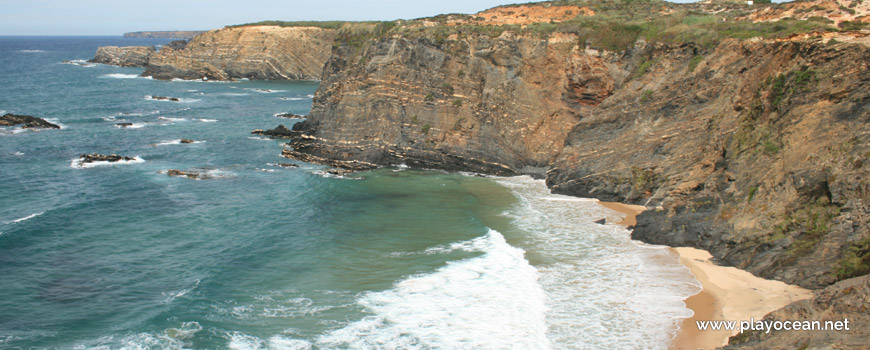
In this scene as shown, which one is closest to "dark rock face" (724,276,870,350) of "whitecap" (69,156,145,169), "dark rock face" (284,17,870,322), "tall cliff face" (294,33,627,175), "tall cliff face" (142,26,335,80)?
"dark rock face" (284,17,870,322)

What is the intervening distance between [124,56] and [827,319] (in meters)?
128

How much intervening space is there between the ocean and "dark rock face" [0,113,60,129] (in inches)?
430

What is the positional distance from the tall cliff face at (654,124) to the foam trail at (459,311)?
706 cm

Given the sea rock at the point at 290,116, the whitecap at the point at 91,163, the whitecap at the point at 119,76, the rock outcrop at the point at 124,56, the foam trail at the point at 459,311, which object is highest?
the rock outcrop at the point at 124,56

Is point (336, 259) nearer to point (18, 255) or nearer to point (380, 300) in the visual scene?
point (380, 300)

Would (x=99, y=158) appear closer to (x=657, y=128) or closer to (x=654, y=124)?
(x=654, y=124)

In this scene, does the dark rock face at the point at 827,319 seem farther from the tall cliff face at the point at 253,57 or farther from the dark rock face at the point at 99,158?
the tall cliff face at the point at 253,57

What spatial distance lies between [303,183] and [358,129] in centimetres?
697

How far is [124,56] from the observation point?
4651 inches

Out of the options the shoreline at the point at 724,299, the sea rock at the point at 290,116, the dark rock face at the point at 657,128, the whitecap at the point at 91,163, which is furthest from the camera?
the sea rock at the point at 290,116

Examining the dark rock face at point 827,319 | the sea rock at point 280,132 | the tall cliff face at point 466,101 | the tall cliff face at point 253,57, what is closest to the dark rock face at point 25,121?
the sea rock at point 280,132

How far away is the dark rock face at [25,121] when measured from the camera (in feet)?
165

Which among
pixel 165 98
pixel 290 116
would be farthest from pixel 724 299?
pixel 165 98

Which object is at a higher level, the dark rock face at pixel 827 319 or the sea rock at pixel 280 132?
the dark rock face at pixel 827 319
